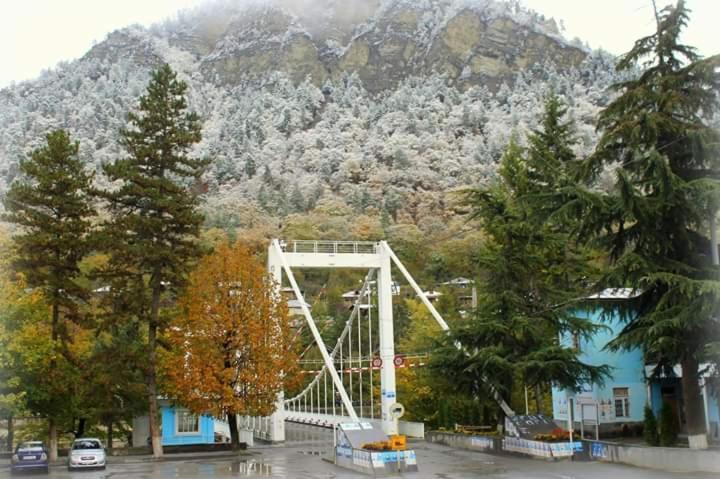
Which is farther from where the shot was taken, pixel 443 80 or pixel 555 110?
pixel 443 80

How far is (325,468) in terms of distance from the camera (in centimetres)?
2541

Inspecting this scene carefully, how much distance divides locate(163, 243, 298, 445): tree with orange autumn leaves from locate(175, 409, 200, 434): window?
5750 millimetres

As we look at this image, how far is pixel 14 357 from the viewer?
2655cm

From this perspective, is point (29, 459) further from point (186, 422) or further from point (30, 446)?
point (186, 422)

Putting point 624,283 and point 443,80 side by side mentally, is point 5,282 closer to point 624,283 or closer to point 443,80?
point 624,283

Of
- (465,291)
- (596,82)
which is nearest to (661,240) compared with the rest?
→ (465,291)

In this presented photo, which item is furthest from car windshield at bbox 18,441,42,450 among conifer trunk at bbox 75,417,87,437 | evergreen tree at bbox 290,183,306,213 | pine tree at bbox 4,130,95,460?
evergreen tree at bbox 290,183,306,213

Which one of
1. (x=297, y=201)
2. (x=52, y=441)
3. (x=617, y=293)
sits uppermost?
(x=297, y=201)

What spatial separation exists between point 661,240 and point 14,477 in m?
20.0

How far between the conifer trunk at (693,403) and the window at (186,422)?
74.5ft

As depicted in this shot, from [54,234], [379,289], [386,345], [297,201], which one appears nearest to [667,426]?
[386,345]

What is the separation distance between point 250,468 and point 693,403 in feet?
44.3

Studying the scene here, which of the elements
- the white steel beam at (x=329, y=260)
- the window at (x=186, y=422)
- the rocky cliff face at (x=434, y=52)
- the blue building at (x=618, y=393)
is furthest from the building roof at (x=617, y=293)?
the rocky cliff face at (x=434, y=52)

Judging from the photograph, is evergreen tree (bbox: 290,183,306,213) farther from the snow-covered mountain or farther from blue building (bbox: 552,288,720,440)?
blue building (bbox: 552,288,720,440)
